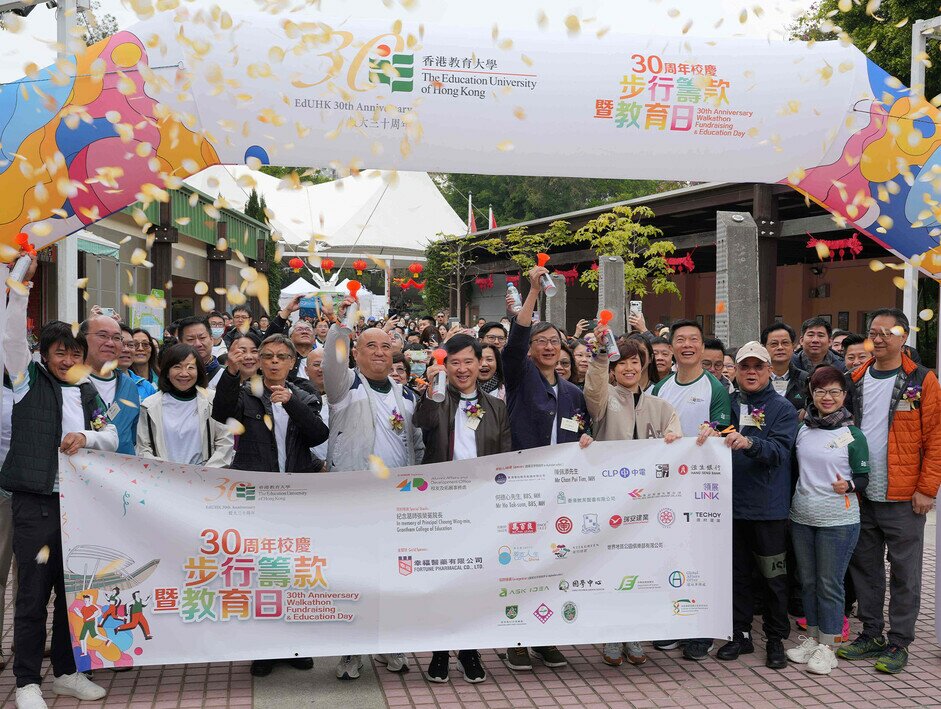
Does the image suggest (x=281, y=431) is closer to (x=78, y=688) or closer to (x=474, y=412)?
(x=474, y=412)

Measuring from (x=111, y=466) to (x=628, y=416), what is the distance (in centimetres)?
257

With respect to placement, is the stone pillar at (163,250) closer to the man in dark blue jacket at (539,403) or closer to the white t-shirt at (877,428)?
the man in dark blue jacket at (539,403)

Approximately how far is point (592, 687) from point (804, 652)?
4.02 feet

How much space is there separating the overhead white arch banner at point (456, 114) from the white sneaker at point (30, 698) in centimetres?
233

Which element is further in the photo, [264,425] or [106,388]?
[106,388]

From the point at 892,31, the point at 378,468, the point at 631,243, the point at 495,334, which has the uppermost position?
the point at 892,31

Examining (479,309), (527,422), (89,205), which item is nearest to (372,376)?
(527,422)

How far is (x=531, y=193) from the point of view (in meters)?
49.4

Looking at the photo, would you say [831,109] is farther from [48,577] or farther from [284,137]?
[48,577]

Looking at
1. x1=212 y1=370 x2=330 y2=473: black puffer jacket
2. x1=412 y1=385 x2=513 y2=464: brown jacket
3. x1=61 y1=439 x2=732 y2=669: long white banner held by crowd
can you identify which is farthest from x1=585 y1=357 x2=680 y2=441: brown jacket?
x1=212 y1=370 x2=330 y2=473: black puffer jacket

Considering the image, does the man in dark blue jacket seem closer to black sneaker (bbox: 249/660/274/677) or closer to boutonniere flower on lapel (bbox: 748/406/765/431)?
boutonniere flower on lapel (bbox: 748/406/765/431)

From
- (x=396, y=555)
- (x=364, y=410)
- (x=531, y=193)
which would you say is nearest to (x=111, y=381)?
(x=364, y=410)

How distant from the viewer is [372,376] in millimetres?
4461

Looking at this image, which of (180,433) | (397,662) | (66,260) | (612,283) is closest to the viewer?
(397,662)
